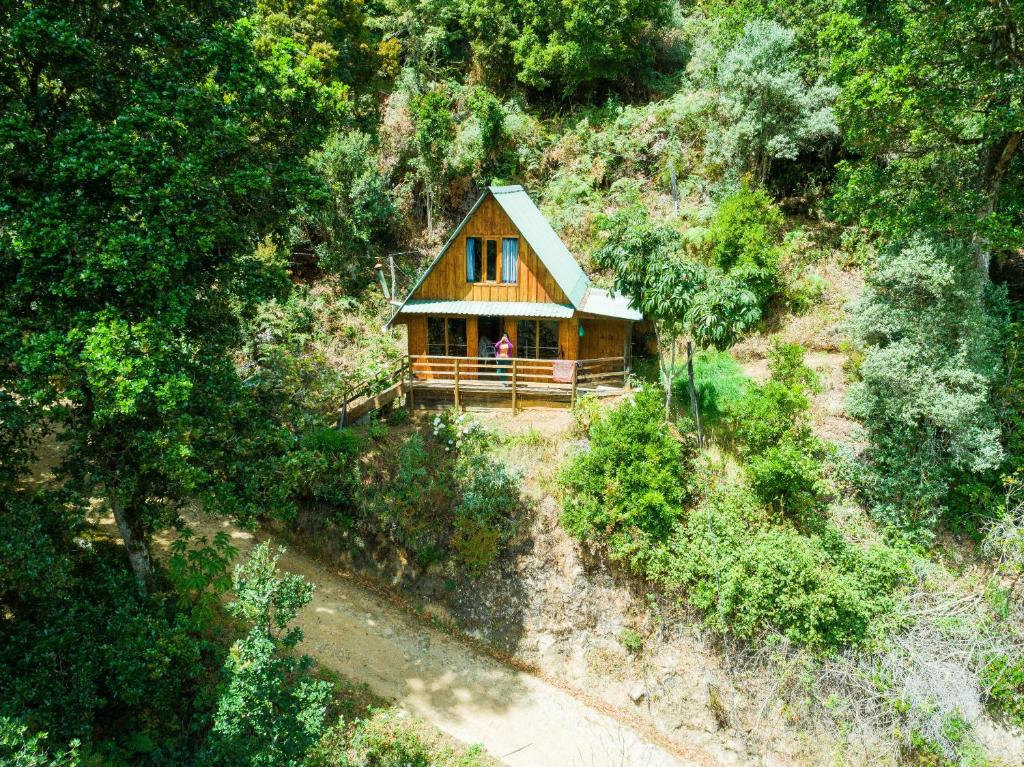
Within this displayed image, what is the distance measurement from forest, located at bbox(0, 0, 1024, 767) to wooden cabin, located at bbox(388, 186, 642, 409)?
1610 millimetres

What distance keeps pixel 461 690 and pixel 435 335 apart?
12.1 meters

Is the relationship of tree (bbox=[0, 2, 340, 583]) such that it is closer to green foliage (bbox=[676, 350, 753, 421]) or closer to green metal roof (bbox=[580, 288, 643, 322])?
green metal roof (bbox=[580, 288, 643, 322])

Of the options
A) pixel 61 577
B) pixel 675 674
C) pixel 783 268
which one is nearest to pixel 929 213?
pixel 783 268

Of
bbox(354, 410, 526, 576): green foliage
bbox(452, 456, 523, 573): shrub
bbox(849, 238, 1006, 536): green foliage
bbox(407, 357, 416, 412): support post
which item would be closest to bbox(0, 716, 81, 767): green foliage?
bbox(354, 410, 526, 576): green foliage

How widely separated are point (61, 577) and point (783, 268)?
24.3 metres

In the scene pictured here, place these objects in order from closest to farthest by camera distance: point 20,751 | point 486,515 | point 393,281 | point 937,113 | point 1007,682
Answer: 1. point 20,751
2. point 1007,682
3. point 937,113
4. point 486,515
5. point 393,281

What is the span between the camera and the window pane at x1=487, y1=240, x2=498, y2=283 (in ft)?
68.4

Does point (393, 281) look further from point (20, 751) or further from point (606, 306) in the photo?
point (20, 751)

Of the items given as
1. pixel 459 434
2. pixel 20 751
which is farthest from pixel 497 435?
pixel 20 751

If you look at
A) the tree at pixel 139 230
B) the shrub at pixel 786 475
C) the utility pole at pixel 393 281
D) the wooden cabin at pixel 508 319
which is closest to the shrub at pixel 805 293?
the wooden cabin at pixel 508 319

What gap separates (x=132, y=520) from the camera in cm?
1240

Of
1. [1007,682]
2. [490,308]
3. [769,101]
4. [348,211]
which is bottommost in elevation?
[1007,682]

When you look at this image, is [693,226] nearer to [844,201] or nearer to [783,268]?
[783,268]

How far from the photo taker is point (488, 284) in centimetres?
2105
